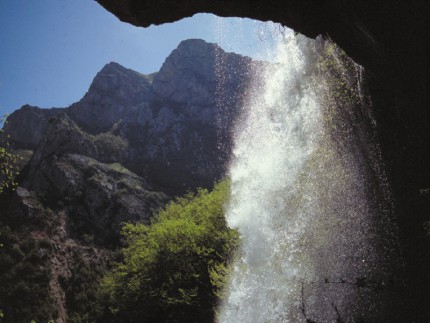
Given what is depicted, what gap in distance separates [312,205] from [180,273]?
36.1 ft

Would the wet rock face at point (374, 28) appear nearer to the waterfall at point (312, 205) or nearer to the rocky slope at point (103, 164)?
the waterfall at point (312, 205)

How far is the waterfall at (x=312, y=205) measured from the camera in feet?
51.6

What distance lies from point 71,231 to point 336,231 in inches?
2690

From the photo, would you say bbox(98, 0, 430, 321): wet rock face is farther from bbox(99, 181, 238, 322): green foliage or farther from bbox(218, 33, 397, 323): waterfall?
bbox(99, 181, 238, 322): green foliage

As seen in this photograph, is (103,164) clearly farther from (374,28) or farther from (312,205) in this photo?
(374,28)

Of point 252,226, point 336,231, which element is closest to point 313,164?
point 336,231

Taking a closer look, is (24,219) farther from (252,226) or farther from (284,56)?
(284,56)

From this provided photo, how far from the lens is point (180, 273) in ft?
84.6

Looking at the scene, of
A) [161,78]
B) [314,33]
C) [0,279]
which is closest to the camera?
[314,33]

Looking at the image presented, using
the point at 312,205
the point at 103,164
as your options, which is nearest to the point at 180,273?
the point at 312,205

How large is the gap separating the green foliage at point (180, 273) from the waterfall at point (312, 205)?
2092mm

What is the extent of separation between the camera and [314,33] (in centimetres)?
859

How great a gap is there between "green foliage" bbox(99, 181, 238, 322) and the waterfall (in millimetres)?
2092

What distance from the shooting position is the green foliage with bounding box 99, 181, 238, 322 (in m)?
25.0
